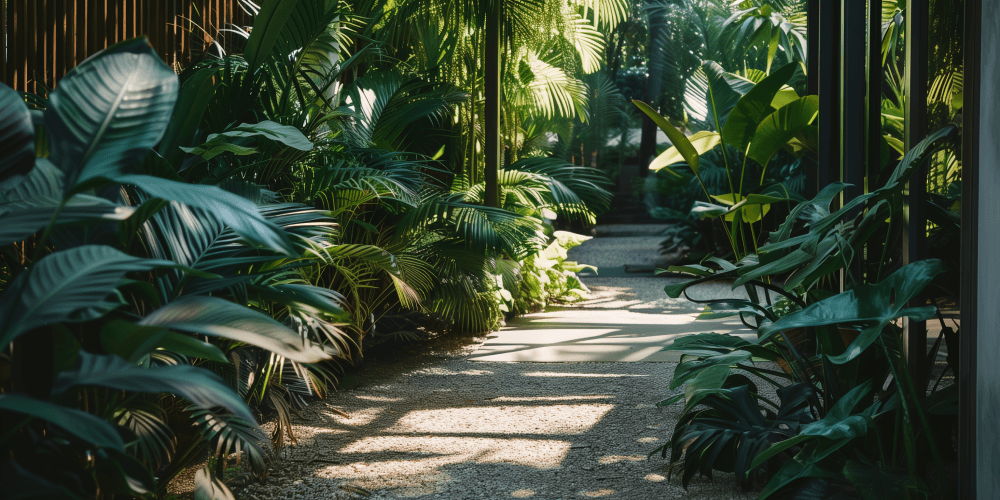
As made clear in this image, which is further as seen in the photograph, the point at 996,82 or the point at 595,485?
the point at 595,485

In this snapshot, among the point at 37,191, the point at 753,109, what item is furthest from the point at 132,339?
the point at 753,109

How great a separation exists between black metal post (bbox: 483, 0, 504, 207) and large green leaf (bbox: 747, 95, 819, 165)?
5.25 ft

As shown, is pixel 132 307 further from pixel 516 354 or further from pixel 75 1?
pixel 516 354

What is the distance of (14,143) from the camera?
0.95 metres

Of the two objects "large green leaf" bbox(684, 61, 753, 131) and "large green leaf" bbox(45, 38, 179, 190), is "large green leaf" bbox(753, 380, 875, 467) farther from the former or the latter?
"large green leaf" bbox(684, 61, 753, 131)

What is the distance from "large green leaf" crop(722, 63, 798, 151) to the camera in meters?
3.00

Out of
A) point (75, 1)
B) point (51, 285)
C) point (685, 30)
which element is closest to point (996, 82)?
point (51, 285)

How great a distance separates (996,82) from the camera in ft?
Answer: 4.46

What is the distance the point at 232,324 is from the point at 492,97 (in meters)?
3.54

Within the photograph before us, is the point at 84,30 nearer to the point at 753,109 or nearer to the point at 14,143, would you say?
the point at 14,143

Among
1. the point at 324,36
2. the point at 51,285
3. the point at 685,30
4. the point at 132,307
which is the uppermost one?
the point at 685,30

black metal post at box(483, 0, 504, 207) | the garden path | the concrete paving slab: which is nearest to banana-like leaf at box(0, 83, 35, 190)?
the garden path

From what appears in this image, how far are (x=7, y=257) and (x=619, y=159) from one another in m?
7.99

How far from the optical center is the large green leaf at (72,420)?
0.76 m
